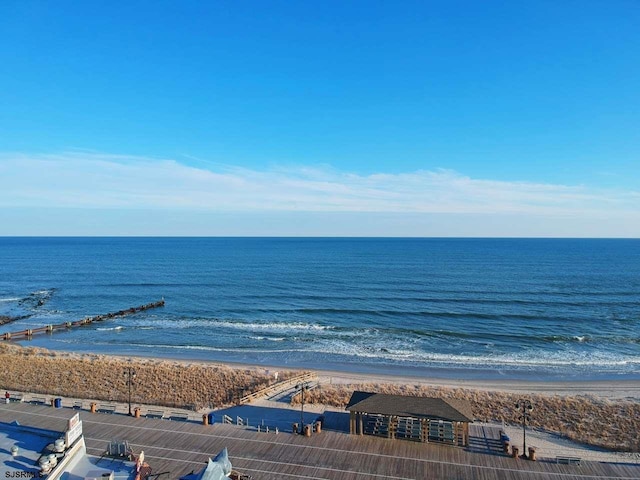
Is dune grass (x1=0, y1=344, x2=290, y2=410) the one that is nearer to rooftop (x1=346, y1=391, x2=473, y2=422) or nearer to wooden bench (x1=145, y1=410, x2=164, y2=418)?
wooden bench (x1=145, y1=410, x2=164, y2=418)

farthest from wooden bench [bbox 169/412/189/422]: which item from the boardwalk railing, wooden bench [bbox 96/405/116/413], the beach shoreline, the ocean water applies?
the ocean water

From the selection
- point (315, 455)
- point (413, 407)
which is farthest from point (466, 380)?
point (315, 455)

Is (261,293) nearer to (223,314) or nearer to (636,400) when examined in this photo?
(223,314)

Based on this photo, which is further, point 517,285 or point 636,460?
point 517,285

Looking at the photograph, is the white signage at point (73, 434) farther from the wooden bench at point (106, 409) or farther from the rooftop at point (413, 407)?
the rooftop at point (413, 407)

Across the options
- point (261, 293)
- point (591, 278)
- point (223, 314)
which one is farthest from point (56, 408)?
point (591, 278)

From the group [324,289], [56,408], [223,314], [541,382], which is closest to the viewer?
[56,408]

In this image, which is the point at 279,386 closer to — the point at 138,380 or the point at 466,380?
the point at 138,380
